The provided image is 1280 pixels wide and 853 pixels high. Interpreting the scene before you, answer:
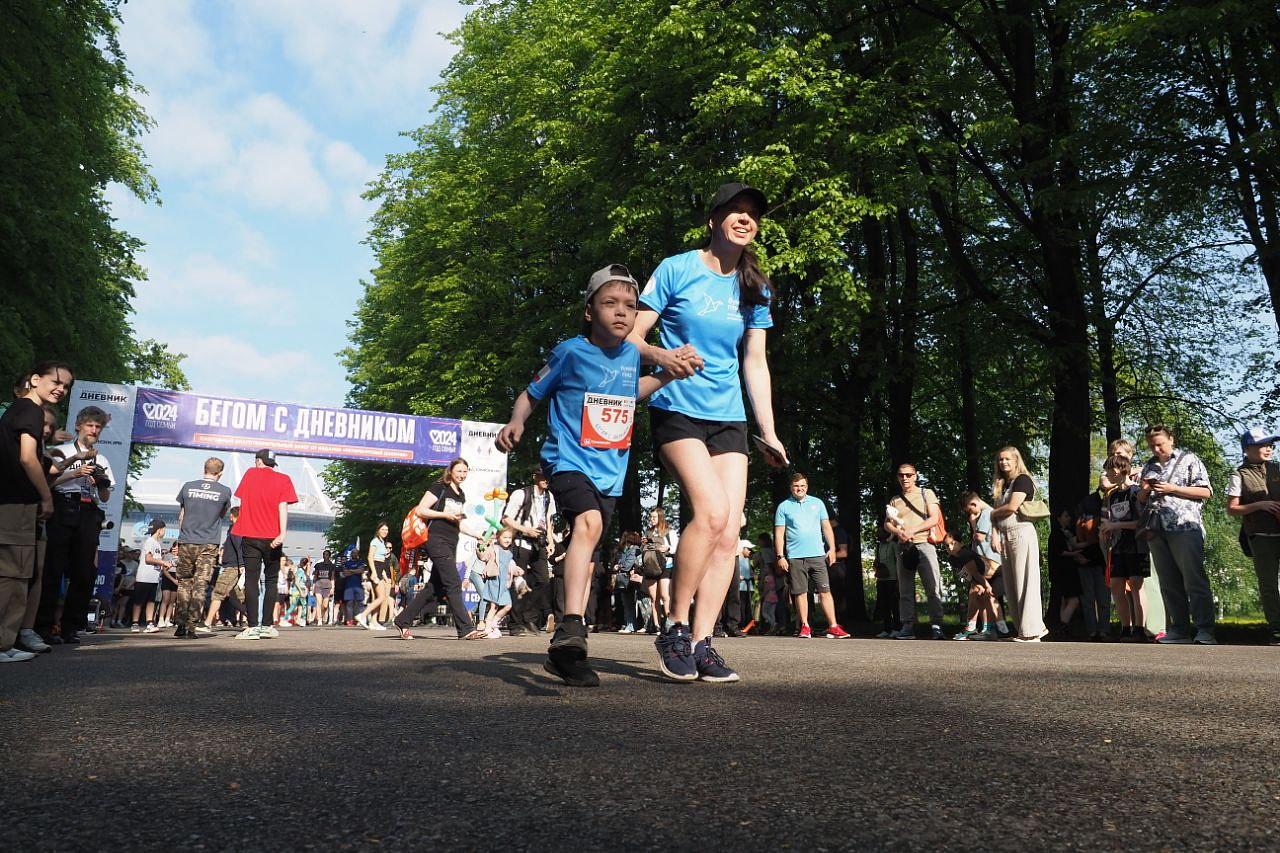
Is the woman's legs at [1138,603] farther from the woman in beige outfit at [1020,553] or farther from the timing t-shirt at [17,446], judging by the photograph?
the timing t-shirt at [17,446]

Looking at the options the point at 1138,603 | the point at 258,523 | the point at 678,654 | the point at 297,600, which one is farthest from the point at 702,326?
the point at 297,600

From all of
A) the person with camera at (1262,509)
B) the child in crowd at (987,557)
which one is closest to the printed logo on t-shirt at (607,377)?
the person with camera at (1262,509)

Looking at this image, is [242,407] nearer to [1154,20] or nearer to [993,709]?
[1154,20]

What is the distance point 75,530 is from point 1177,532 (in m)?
10.0

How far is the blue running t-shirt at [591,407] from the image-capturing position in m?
5.37

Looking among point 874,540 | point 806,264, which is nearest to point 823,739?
point 806,264

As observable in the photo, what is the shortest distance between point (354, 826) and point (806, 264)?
16.9m

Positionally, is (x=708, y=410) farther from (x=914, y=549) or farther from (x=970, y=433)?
(x=970, y=433)

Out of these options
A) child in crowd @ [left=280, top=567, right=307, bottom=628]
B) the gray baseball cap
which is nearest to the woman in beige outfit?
the gray baseball cap

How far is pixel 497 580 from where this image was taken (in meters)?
13.4

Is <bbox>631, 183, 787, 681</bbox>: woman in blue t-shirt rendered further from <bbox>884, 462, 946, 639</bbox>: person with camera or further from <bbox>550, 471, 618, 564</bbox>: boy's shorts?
<bbox>884, 462, 946, 639</bbox>: person with camera

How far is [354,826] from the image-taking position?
2197 mm

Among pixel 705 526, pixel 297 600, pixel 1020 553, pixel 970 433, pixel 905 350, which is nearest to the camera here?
pixel 705 526

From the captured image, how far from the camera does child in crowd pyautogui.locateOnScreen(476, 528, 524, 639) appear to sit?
43.3 ft
